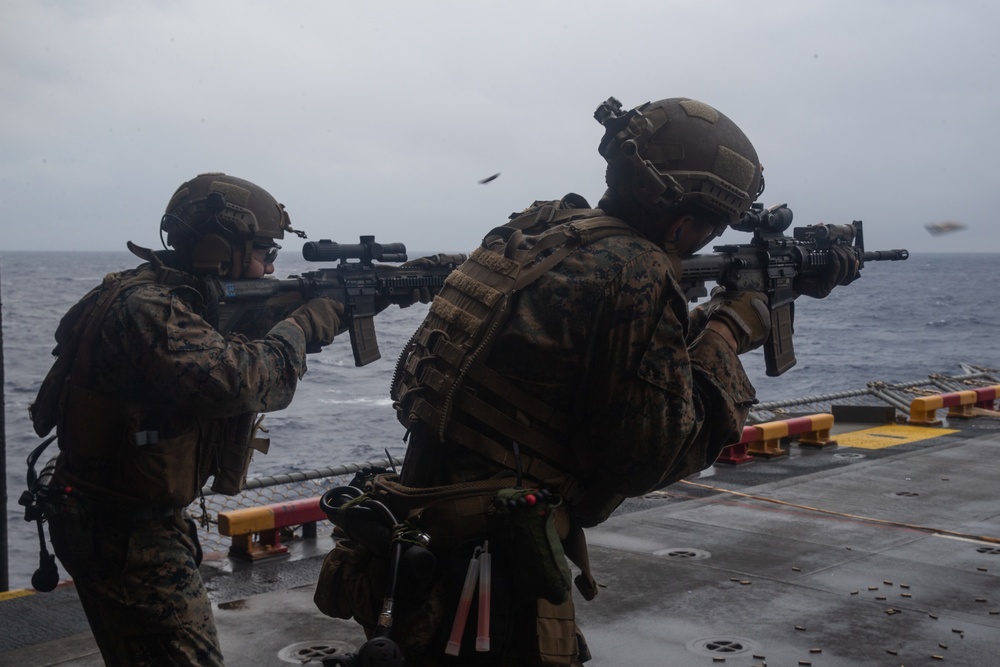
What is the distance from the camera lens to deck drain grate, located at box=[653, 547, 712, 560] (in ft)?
23.0

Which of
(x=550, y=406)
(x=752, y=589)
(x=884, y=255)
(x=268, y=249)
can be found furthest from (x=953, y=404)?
(x=550, y=406)

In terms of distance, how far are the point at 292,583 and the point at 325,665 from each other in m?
3.96

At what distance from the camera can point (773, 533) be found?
7.60 m

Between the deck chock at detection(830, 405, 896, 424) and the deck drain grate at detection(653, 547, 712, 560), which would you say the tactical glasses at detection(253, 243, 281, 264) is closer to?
the deck drain grate at detection(653, 547, 712, 560)

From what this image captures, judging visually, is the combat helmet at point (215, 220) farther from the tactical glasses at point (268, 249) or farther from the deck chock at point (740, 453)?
the deck chock at point (740, 453)

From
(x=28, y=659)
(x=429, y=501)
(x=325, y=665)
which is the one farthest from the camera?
(x=28, y=659)

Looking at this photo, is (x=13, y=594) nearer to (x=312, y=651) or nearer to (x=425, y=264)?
(x=312, y=651)

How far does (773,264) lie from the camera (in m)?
4.16

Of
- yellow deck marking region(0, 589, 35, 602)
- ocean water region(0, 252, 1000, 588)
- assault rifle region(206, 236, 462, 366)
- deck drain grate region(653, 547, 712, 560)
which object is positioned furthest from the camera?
ocean water region(0, 252, 1000, 588)

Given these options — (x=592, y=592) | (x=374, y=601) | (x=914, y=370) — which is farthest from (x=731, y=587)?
(x=914, y=370)

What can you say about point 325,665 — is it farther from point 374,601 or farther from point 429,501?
point 429,501

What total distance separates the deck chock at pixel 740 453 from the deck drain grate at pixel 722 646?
462 cm

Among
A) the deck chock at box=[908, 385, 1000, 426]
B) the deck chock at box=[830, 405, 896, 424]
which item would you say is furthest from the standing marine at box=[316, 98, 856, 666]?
the deck chock at box=[830, 405, 896, 424]

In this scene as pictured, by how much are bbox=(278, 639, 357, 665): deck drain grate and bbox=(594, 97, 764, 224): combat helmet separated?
3182 mm
